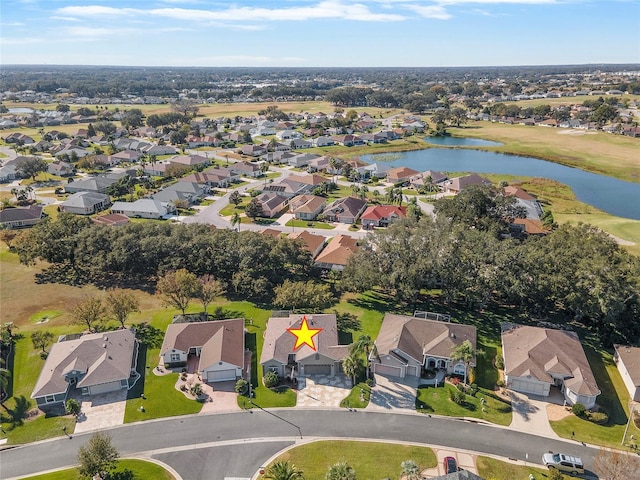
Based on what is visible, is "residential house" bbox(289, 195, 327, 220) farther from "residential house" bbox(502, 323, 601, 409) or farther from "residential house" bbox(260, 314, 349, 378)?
"residential house" bbox(502, 323, 601, 409)

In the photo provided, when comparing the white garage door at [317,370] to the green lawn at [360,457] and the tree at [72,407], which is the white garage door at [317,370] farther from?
the tree at [72,407]

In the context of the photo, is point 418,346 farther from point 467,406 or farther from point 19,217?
point 19,217

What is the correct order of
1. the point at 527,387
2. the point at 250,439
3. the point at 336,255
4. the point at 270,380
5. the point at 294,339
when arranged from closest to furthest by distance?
the point at 250,439 < the point at 527,387 < the point at 270,380 < the point at 294,339 < the point at 336,255

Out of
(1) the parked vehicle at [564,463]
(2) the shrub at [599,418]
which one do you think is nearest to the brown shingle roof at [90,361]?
(1) the parked vehicle at [564,463]

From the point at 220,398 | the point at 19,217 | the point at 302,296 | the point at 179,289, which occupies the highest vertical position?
the point at 19,217

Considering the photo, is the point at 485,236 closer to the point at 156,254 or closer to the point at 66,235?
the point at 156,254

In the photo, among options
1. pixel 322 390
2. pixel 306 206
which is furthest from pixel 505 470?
pixel 306 206
